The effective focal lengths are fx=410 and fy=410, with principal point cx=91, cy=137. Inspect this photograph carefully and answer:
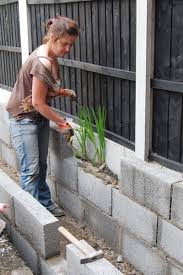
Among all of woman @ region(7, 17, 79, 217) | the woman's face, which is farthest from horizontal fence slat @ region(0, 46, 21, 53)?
the woman's face

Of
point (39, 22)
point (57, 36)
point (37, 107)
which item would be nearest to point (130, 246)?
point (37, 107)

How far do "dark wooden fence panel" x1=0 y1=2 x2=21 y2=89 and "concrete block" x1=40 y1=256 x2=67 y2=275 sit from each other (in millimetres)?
3169

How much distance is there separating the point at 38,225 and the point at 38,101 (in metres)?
0.99

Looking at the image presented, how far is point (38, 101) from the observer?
10.6 ft

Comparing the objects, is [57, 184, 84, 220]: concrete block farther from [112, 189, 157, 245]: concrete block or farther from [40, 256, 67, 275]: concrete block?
[40, 256, 67, 275]: concrete block

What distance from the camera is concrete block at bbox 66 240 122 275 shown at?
224cm

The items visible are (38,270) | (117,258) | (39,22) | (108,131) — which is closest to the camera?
(38,270)

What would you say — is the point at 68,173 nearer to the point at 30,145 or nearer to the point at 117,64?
the point at 30,145

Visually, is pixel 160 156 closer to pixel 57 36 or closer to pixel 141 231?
pixel 141 231

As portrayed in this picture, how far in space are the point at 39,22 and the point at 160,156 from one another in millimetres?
2339

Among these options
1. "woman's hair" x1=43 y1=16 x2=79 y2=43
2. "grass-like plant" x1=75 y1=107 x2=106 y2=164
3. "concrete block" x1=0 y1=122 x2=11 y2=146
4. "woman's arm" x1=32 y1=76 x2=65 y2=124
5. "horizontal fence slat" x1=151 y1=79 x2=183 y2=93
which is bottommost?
"concrete block" x1=0 y1=122 x2=11 y2=146

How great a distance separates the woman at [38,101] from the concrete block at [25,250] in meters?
0.54

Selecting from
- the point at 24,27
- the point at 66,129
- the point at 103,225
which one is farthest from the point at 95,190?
the point at 24,27

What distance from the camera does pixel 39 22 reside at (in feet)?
15.1
